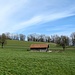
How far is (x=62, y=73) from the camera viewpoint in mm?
18953

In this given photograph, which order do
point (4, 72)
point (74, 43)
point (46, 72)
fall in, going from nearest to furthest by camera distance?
point (4, 72)
point (46, 72)
point (74, 43)

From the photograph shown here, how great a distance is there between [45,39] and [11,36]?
35530 millimetres

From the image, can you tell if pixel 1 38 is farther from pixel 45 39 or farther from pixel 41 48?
pixel 45 39

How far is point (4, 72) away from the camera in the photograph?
1548 cm

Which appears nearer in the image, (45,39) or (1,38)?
(1,38)

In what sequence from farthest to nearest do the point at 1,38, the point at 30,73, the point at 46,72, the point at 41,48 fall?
1. the point at 1,38
2. the point at 41,48
3. the point at 46,72
4. the point at 30,73

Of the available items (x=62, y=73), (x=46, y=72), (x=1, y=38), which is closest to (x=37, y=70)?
(x=46, y=72)

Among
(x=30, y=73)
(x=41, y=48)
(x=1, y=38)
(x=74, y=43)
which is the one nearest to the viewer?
(x=30, y=73)

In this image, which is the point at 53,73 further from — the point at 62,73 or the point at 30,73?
the point at 30,73

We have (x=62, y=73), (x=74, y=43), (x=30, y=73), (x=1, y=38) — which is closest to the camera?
(x=30, y=73)

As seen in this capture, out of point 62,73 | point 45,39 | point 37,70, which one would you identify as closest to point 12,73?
point 37,70

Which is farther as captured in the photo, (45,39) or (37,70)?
(45,39)

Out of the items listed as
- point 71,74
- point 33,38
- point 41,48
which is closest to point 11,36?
point 33,38

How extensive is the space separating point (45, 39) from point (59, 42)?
234ft
